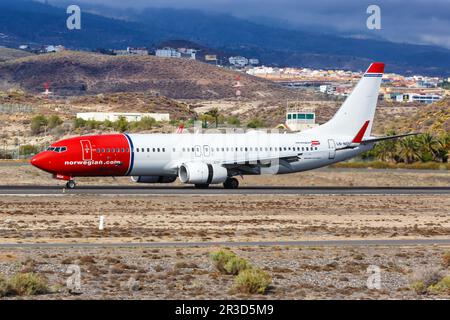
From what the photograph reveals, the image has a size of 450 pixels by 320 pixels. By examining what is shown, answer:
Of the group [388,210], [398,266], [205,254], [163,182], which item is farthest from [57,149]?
[398,266]

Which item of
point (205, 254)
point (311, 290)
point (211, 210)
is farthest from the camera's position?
point (211, 210)

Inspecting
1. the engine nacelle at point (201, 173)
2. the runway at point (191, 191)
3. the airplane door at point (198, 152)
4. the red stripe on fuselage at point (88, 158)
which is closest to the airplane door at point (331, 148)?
the runway at point (191, 191)

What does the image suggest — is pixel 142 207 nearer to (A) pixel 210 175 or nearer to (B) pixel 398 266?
(A) pixel 210 175

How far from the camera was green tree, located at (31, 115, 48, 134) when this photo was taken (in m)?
135

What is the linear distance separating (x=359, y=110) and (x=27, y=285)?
50771 millimetres

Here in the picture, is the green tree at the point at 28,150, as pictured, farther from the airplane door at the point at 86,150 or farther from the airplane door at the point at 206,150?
the airplane door at the point at 86,150

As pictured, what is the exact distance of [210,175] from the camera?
67625mm

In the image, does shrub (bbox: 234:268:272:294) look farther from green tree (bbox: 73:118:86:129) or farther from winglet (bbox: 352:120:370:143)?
green tree (bbox: 73:118:86:129)

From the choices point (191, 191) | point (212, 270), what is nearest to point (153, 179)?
point (191, 191)

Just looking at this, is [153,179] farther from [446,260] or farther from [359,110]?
[446,260]

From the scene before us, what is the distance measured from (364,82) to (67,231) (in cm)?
3765

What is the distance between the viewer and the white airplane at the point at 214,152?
214 ft

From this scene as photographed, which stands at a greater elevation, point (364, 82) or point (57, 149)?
point (364, 82)

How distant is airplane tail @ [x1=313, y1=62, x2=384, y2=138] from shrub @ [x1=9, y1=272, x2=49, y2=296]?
159 ft
